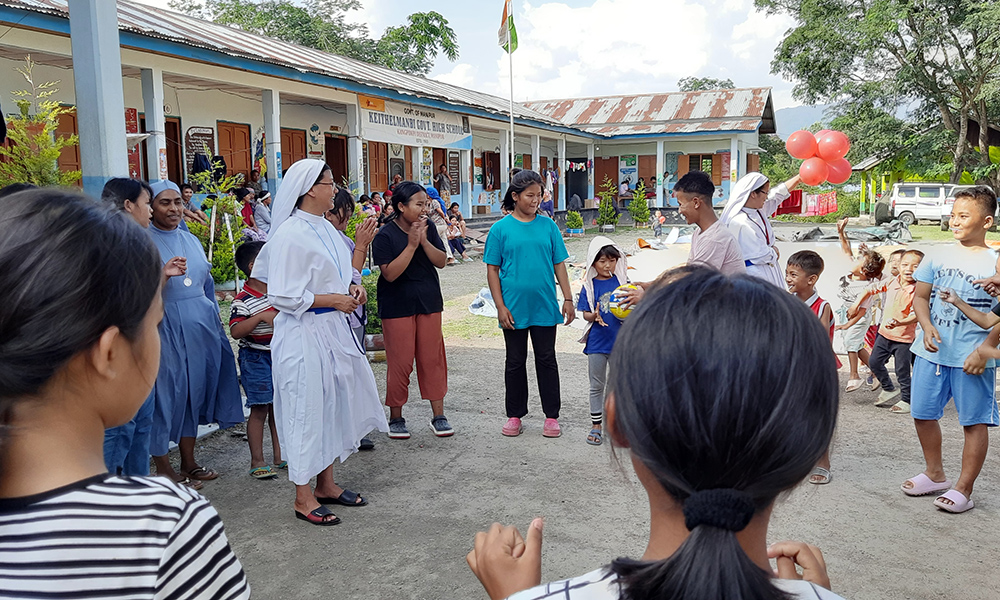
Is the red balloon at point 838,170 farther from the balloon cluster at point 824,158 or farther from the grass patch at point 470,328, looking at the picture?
the grass patch at point 470,328

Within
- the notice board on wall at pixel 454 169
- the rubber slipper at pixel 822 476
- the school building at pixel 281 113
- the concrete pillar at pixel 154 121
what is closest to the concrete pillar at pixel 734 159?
the school building at pixel 281 113

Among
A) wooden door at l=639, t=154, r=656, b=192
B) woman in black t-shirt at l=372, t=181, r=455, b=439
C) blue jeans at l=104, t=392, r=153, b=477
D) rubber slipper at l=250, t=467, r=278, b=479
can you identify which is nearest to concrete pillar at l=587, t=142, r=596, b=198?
wooden door at l=639, t=154, r=656, b=192

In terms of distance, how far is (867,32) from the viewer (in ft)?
76.6

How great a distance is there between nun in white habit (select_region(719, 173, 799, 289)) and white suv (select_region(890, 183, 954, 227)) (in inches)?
929

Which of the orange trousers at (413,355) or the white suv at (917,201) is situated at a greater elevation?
the white suv at (917,201)

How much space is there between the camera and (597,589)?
101 cm

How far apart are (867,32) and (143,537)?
1057 inches

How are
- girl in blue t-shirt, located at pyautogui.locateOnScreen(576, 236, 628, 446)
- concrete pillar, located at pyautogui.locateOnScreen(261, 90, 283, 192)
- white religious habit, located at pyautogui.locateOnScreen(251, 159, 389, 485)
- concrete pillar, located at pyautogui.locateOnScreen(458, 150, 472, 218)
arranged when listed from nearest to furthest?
white religious habit, located at pyautogui.locateOnScreen(251, 159, 389, 485), girl in blue t-shirt, located at pyautogui.locateOnScreen(576, 236, 628, 446), concrete pillar, located at pyautogui.locateOnScreen(261, 90, 283, 192), concrete pillar, located at pyautogui.locateOnScreen(458, 150, 472, 218)

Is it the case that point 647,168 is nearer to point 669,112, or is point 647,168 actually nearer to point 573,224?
point 669,112

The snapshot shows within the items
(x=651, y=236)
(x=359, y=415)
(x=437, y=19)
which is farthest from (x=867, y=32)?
(x=359, y=415)

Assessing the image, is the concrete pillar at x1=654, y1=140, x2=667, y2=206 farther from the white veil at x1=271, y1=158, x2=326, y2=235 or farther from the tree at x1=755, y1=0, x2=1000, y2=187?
the white veil at x1=271, y1=158, x2=326, y2=235

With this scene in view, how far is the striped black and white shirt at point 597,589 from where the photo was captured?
3.26ft

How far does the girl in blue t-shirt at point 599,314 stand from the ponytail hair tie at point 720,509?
3735mm

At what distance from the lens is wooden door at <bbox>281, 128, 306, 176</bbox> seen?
46.4ft
